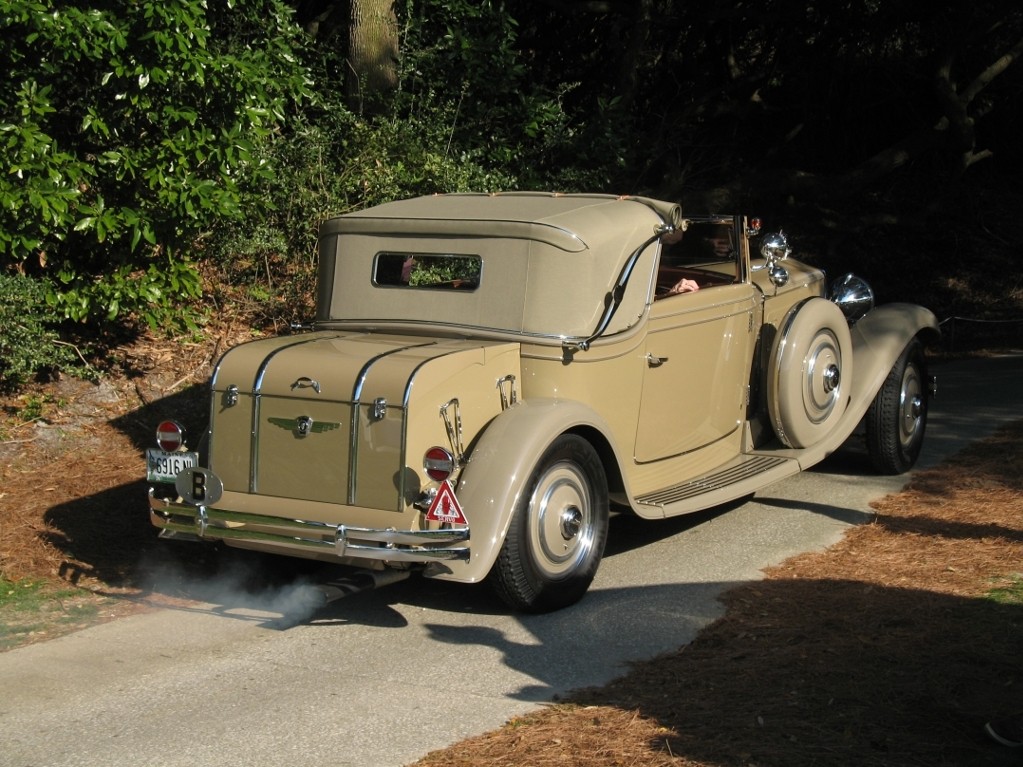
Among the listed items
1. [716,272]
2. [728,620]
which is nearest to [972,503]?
[716,272]

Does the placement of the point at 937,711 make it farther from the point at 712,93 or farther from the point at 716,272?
the point at 712,93

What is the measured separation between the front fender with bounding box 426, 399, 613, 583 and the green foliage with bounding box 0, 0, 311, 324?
11.1ft

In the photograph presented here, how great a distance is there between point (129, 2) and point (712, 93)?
35.7 ft

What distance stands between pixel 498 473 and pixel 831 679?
5.49 ft

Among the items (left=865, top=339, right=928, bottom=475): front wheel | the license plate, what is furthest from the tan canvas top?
(left=865, top=339, right=928, bottom=475): front wheel

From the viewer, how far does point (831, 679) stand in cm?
486

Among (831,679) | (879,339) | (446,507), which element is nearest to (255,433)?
(446,507)

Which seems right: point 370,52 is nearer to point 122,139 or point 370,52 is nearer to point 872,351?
point 122,139

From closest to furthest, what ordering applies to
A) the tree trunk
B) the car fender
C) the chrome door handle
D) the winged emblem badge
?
the winged emblem badge < the chrome door handle < the car fender < the tree trunk

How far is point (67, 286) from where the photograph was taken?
871 cm

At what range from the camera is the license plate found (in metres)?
5.85

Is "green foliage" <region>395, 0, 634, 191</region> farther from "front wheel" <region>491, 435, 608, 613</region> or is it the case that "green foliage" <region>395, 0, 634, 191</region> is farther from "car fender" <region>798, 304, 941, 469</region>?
"front wheel" <region>491, 435, 608, 613</region>

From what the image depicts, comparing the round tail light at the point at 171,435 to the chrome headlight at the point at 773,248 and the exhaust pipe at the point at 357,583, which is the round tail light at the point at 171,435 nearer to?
the exhaust pipe at the point at 357,583

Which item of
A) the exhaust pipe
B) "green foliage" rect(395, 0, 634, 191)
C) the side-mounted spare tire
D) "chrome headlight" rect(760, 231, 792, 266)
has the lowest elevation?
Answer: the exhaust pipe
